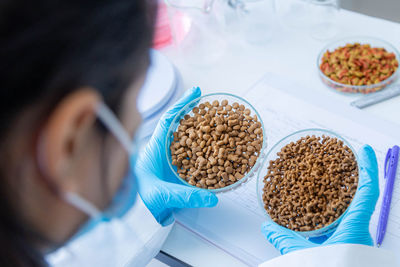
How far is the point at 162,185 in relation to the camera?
0.79 meters

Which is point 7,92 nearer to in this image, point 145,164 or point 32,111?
point 32,111

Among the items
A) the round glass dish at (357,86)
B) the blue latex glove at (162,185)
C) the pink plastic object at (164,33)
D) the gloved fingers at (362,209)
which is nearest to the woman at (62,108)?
the blue latex glove at (162,185)

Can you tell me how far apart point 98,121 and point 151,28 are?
0.10 meters

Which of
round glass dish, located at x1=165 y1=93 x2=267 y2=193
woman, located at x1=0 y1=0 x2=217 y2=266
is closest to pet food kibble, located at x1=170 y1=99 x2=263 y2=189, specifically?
round glass dish, located at x1=165 y1=93 x2=267 y2=193

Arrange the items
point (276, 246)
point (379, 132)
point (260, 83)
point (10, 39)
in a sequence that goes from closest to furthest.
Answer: point (10, 39) → point (276, 246) → point (379, 132) → point (260, 83)

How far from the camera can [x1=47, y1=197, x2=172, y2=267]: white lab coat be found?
0.56m

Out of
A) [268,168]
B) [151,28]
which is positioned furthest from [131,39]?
[268,168]

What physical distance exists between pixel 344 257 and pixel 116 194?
1.27 ft

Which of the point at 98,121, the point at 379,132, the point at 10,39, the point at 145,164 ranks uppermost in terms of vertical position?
the point at 10,39

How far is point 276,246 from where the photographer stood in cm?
70

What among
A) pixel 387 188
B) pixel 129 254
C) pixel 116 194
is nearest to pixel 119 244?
pixel 129 254

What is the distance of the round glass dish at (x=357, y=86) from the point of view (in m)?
0.91

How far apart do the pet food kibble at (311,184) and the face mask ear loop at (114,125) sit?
406 millimetres

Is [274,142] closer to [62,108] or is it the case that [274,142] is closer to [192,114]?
[192,114]
